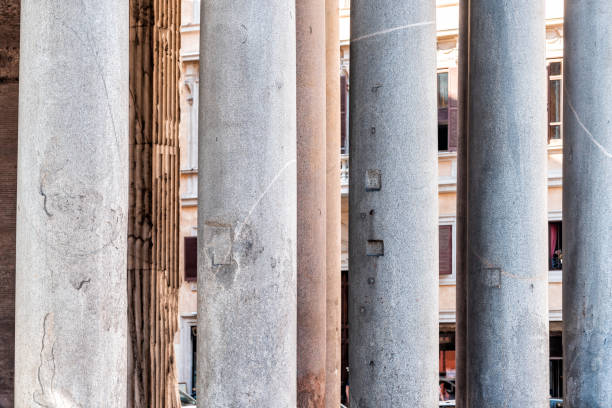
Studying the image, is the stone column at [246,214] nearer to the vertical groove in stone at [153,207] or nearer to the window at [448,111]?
the vertical groove in stone at [153,207]

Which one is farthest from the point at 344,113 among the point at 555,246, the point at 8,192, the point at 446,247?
the point at 8,192

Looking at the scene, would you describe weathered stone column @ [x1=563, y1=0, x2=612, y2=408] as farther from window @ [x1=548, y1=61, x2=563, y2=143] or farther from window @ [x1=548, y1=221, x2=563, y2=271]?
window @ [x1=548, y1=221, x2=563, y2=271]

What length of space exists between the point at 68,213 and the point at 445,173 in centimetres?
2830

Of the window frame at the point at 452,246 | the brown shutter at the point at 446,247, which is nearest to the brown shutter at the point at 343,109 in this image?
the window frame at the point at 452,246

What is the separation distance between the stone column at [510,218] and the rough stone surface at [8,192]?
715 cm

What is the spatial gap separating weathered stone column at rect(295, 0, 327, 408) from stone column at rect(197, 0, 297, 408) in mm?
4261

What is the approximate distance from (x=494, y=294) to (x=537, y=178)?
71.5 inches

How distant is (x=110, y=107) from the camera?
10555 mm

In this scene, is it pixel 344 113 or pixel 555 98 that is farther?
pixel 344 113

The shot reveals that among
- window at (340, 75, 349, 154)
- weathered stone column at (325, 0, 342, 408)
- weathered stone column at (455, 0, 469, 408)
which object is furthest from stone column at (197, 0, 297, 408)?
window at (340, 75, 349, 154)

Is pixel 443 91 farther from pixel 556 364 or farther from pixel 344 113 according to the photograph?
pixel 556 364

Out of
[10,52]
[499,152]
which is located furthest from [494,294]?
[10,52]

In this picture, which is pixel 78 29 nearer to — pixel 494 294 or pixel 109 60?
pixel 109 60

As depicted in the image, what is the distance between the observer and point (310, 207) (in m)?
16.7
